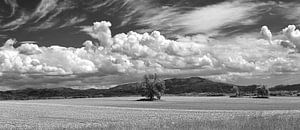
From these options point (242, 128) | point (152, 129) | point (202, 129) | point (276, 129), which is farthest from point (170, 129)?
point (276, 129)

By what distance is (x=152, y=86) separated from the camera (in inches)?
5822

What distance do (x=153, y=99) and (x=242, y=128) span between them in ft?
439

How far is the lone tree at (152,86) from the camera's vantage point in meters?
147

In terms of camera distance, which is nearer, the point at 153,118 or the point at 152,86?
the point at 153,118

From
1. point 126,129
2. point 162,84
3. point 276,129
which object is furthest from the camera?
point 162,84

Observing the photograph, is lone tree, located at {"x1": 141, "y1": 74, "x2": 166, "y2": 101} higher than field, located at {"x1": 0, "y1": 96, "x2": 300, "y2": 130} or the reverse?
higher

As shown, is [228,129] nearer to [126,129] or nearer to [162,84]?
[126,129]

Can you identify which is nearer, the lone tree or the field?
the field

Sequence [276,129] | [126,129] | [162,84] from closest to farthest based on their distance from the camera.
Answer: [276,129], [126,129], [162,84]

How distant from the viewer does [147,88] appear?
148875mm

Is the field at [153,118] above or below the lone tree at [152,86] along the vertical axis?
below

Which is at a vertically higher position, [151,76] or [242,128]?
[151,76]

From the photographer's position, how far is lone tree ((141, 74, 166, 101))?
483 ft

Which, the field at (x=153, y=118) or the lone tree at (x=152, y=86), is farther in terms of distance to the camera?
the lone tree at (x=152, y=86)
